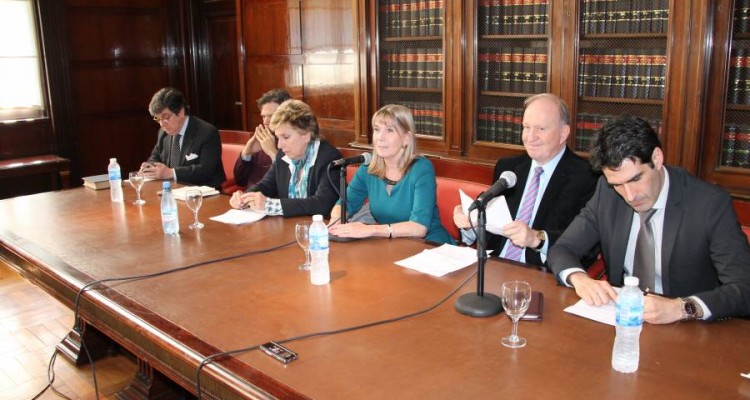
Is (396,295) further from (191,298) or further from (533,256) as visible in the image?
(533,256)

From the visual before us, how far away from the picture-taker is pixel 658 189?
1.91 m

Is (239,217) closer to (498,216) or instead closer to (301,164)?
(301,164)

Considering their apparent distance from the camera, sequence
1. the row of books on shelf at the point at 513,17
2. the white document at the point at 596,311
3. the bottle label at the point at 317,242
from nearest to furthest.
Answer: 1. the white document at the point at 596,311
2. the bottle label at the point at 317,242
3. the row of books on shelf at the point at 513,17

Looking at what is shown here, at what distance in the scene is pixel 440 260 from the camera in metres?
2.18

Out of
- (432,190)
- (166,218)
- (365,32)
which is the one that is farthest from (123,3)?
(432,190)

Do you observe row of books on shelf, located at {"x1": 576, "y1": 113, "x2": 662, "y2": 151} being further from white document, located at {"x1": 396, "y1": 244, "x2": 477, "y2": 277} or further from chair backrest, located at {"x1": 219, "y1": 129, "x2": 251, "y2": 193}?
chair backrest, located at {"x1": 219, "y1": 129, "x2": 251, "y2": 193}

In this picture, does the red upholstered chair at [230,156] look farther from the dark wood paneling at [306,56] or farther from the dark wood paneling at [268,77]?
the dark wood paneling at [268,77]

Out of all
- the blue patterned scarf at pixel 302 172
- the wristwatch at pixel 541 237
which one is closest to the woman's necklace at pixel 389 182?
the blue patterned scarf at pixel 302 172

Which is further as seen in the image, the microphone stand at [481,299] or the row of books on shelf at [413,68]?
the row of books on shelf at [413,68]

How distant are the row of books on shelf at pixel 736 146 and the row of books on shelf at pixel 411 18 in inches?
71.7

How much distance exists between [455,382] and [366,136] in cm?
345

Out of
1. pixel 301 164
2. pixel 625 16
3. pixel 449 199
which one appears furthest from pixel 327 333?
pixel 625 16

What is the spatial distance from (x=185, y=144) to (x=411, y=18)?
67.9 inches

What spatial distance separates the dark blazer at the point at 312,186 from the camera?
9.48 feet
